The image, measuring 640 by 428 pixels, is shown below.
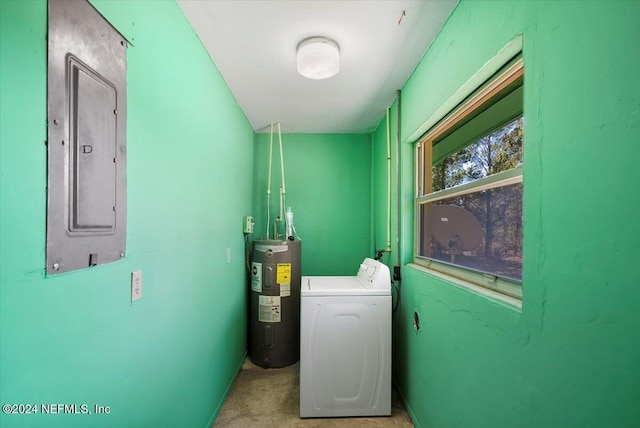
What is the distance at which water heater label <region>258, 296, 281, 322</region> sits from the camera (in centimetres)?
239

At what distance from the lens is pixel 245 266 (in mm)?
2561

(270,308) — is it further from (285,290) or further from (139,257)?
(139,257)

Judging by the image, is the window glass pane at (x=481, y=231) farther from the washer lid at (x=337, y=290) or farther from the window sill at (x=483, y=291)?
the washer lid at (x=337, y=290)

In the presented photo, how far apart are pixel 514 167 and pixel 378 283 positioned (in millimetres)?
1135

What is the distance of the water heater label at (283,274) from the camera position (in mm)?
2391

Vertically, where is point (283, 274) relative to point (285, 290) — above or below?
above

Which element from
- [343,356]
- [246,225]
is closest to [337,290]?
[343,356]

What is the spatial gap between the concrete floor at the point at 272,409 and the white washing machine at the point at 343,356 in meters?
0.05

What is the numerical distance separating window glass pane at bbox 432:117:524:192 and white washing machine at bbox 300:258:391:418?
998 millimetres

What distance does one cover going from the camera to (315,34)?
144 centimetres

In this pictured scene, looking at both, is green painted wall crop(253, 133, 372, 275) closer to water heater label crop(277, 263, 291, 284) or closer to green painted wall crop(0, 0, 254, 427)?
water heater label crop(277, 263, 291, 284)

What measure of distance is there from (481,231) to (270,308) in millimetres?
1854

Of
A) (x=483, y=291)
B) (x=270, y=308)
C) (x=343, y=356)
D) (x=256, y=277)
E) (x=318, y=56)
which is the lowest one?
(x=343, y=356)

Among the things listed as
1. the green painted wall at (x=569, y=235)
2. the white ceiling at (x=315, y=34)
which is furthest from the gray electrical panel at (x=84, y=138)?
the green painted wall at (x=569, y=235)
